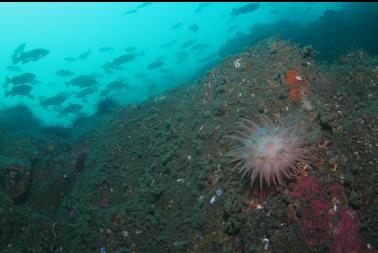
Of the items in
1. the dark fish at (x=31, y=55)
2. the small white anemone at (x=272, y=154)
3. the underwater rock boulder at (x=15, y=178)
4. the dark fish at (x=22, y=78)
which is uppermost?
the small white anemone at (x=272, y=154)

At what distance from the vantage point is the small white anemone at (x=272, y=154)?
13.3ft

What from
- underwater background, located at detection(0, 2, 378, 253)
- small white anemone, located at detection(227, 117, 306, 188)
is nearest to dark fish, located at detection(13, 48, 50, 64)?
underwater background, located at detection(0, 2, 378, 253)

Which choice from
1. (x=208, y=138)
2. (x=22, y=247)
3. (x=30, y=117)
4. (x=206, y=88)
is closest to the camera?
(x=208, y=138)

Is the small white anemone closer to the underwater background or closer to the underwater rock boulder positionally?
the underwater background

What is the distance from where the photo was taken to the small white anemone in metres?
4.05

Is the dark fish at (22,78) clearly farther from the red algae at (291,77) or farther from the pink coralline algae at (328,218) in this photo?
the pink coralline algae at (328,218)

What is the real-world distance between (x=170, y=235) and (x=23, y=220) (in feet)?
10.5

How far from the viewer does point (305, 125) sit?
15.5 ft

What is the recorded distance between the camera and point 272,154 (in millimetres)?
4039

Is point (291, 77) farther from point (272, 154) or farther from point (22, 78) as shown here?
point (22, 78)

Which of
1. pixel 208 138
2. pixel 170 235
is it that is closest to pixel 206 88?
pixel 208 138

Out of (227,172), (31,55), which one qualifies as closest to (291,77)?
(227,172)

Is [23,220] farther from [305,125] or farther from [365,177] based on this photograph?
[365,177]

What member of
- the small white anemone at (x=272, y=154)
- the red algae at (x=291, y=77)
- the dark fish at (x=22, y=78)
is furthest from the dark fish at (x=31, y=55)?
the small white anemone at (x=272, y=154)
